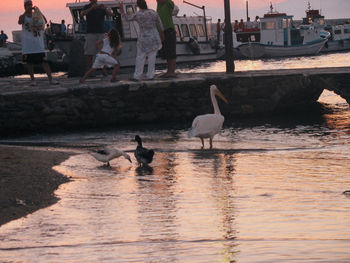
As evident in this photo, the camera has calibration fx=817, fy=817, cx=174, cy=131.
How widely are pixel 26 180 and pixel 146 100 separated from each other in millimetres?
7322

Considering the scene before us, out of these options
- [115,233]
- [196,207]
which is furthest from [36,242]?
[196,207]

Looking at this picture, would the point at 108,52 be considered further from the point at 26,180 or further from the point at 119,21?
the point at 119,21

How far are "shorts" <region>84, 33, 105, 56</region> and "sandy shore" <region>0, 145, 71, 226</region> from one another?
5553 mm

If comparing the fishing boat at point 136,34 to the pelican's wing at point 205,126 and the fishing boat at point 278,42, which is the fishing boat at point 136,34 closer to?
the fishing boat at point 278,42

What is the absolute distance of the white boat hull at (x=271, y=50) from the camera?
5862 cm

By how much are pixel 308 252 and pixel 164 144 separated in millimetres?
7446

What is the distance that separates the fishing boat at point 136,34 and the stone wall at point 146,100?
16026mm

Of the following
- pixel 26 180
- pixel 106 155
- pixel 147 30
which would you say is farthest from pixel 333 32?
pixel 26 180

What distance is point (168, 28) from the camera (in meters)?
16.4

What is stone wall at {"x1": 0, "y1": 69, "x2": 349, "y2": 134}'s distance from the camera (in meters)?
14.9

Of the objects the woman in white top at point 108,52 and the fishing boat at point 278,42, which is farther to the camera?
the fishing boat at point 278,42

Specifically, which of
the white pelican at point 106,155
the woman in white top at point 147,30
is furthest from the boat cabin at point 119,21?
the white pelican at point 106,155

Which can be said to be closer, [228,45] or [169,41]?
[169,41]

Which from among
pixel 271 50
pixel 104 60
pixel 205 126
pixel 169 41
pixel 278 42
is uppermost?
pixel 169 41
